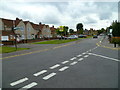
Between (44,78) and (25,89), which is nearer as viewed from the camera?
(25,89)

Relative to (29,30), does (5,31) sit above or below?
below

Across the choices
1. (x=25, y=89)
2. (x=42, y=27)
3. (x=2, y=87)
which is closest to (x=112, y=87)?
(x=25, y=89)

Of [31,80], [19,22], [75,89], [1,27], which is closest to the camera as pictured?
[75,89]

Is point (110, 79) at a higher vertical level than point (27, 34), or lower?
lower

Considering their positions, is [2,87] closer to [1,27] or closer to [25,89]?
[25,89]

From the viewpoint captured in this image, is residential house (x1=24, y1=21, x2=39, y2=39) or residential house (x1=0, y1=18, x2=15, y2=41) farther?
residential house (x1=24, y1=21, x2=39, y2=39)

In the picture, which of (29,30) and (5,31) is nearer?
Result: (5,31)

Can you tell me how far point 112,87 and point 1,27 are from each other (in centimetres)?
4071

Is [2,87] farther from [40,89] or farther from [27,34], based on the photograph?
[27,34]

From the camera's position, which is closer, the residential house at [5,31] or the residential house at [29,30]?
the residential house at [5,31]

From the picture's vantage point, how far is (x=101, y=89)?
12.1ft

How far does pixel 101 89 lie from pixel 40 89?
2060 millimetres

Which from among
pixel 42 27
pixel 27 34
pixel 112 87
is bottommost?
pixel 112 87

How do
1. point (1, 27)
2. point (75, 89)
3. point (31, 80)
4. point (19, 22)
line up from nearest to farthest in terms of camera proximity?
1. point (75, 89)
2. point (31, 80)
3. point (1, 27)
4. point (19, 22)
